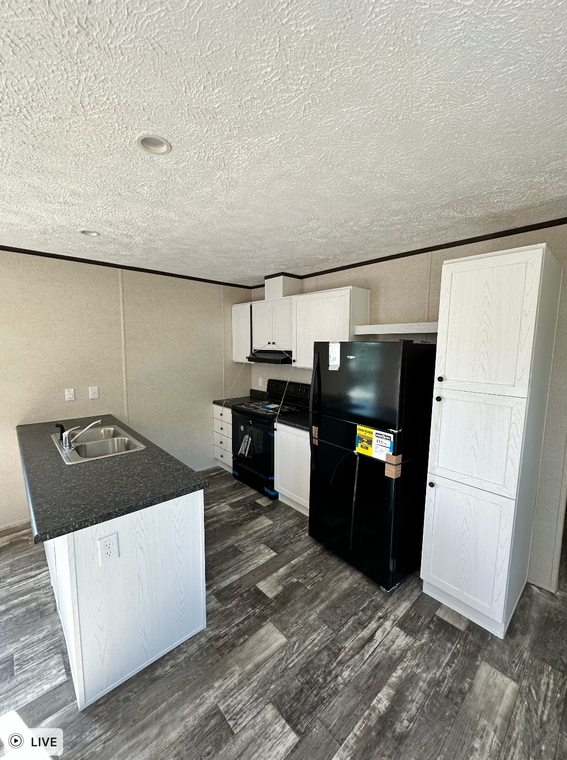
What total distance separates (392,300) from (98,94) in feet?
7.96

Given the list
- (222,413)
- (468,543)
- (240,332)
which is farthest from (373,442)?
(240,332)

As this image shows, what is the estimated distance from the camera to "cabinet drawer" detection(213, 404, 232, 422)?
3844mm

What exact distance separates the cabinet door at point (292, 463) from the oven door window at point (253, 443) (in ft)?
0.36

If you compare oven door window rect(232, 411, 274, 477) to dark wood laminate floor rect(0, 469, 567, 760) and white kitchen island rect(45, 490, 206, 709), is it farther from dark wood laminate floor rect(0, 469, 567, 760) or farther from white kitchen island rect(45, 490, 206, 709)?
white kitchen island rect(45, 490, 206, 709)

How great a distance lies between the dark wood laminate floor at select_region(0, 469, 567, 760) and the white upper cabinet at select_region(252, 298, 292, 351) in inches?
88.5

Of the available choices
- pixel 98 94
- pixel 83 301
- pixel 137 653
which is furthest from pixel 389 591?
pixel 83 301

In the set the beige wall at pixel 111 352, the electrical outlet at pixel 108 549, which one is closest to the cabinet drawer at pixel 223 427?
the beige wall at pixel 111 352

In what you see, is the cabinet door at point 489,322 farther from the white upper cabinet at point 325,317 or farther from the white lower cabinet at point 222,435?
the white lower cabinet at point 222,435

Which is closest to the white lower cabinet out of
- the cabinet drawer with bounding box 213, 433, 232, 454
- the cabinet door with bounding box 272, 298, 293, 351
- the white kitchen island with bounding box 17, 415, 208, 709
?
the cabinet drawer with bounding box 213, 433, 232, 454

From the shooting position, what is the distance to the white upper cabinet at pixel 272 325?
350cm

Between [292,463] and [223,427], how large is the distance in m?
1.21

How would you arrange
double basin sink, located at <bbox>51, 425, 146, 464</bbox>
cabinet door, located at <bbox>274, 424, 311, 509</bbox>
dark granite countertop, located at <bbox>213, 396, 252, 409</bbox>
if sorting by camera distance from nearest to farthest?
double basin sink, located at <bbox>51, 425, 146, 464</bbox>
cabinet door, located at <bbox>274, 424, 311, 509</bbox>
dark granite countertop, located at <bbox>213, 396, 252, 409</bbox>

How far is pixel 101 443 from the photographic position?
102 inches

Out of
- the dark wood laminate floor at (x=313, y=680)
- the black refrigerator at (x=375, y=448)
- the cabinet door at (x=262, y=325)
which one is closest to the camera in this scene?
the dark wood laminate floor at (x=313, y=680)
